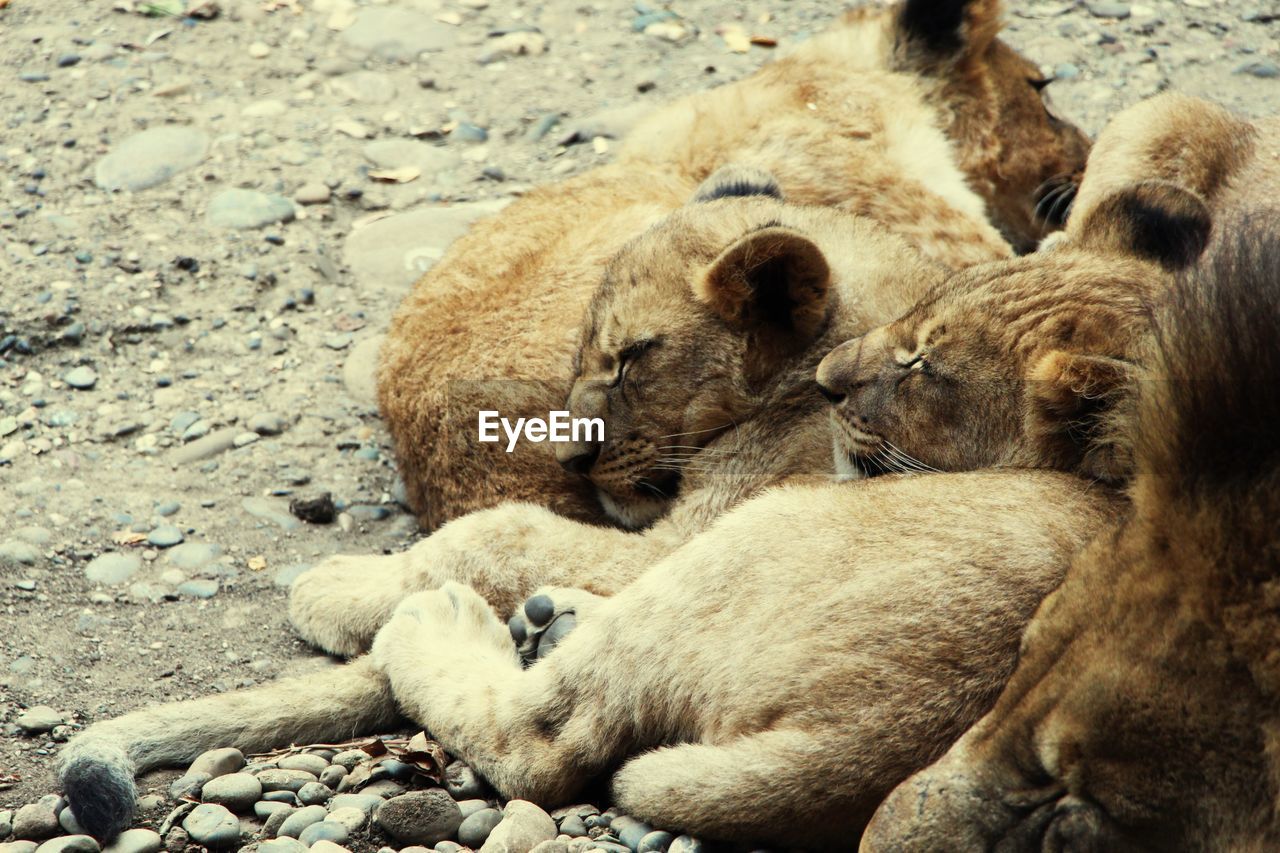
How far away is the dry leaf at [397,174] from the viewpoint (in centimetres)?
884

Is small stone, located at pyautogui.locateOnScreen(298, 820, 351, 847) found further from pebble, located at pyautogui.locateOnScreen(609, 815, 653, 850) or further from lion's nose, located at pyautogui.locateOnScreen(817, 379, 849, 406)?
lion's nose, located at pyautogui.locateOnScreen(817, 379, 849, 406)

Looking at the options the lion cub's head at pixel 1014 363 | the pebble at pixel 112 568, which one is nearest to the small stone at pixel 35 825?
the pebble at pixel 112 568

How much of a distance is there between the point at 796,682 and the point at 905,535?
0.50m

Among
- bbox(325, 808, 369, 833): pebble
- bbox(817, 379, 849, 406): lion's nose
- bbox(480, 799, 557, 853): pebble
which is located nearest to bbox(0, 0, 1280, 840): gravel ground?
bbox(325, 808, 369, 833): pebble

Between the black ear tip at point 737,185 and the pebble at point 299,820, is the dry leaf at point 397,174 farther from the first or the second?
the pebble at point 299,820

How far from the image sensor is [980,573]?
3.78 metres

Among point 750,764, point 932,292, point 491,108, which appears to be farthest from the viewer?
point 491,108

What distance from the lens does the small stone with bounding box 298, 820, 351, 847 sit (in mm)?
4086

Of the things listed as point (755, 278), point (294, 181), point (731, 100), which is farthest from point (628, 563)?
point (294, 181)

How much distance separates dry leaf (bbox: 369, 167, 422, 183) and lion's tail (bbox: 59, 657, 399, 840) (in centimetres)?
429

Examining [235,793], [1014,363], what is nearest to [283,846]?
[235,793]

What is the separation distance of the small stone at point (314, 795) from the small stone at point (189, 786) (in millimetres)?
338

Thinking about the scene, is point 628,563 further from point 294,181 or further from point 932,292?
point 294,181

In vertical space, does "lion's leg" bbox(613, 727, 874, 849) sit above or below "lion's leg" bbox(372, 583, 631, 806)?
above
